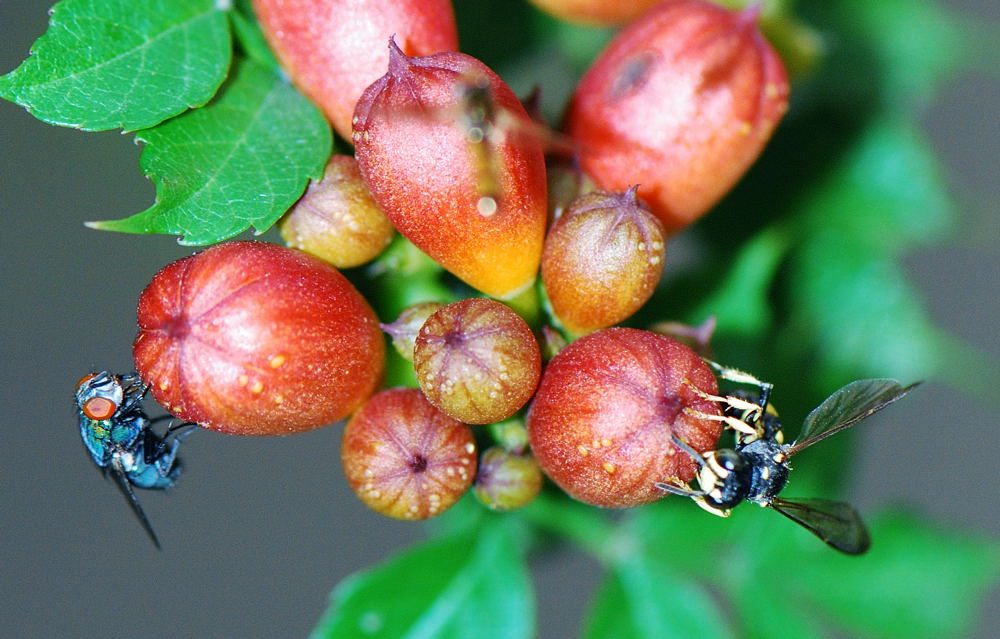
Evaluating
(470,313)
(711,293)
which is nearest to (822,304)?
(711,293)

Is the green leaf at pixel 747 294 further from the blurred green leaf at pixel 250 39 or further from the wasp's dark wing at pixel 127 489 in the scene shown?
the wasp's dark wing at pixel 127 489

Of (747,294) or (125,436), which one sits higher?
(125,436)

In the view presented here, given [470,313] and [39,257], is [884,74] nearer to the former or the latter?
[470,313]

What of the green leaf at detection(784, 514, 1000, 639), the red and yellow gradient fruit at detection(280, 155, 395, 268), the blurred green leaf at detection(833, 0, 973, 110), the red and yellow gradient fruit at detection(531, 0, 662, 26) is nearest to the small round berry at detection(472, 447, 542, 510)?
the red and yellow gradient fruit at detection(280, 155, 395, 268)

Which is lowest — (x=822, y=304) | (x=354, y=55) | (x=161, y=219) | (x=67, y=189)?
(x=822, y=304)

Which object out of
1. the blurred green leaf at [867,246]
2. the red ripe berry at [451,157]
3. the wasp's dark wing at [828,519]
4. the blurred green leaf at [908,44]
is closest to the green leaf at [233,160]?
the red ripe berry at [451,157]

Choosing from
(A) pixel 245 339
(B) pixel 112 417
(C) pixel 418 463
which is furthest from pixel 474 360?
(B) pixel 112 417

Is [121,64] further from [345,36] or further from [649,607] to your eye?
[649,607]
